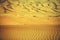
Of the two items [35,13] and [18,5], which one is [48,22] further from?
[18,5]

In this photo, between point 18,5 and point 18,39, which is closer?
point 18,39

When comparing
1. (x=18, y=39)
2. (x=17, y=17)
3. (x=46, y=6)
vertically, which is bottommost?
(x=18, y=39)

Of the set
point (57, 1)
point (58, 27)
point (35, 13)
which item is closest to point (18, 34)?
point (35, 13)

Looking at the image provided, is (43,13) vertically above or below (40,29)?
above

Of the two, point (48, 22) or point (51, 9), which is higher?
point (51, 9)

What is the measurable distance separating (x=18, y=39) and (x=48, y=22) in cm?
36

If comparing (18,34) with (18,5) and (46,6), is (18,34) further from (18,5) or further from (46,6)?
(46,6)

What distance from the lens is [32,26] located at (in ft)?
4.74

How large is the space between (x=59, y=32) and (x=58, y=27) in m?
0.05

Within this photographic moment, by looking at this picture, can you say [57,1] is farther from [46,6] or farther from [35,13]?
[35,13]

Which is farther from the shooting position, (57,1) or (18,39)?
(57,1)

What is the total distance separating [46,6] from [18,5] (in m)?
0.31

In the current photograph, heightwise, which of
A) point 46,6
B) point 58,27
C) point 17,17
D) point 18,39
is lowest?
point 18,39

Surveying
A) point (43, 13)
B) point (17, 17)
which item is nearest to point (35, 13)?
point (43, 13)
